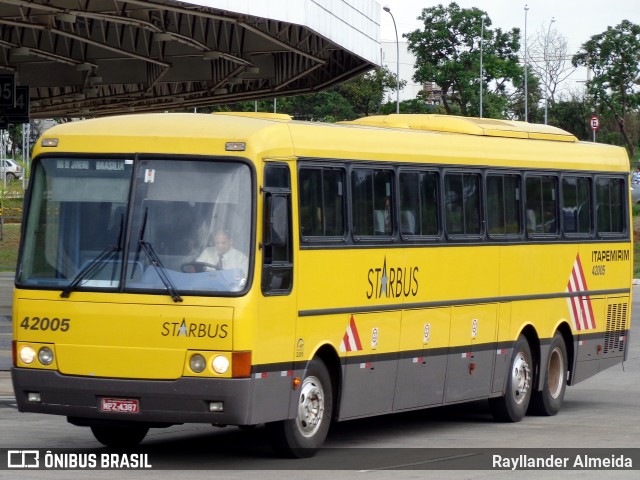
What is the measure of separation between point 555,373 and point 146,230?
7.06 m

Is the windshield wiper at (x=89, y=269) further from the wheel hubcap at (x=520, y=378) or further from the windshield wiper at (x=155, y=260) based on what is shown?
the wheel hubcap at (x=520, y=378)

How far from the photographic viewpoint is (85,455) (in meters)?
12.5

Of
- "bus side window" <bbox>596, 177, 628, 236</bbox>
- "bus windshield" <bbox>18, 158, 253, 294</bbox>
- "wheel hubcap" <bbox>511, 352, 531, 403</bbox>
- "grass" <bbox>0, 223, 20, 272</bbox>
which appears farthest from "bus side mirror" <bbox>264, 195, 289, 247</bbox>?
"grass" <bbox>0, 223, 20, 272</bbox>

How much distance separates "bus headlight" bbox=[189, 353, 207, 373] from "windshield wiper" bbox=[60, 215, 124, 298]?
44.2 inches

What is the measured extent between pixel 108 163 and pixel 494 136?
583 cm

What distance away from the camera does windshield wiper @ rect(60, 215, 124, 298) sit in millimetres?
11945

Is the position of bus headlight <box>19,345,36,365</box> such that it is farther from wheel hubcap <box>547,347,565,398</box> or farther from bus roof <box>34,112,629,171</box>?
wheel hubcap <box>547,347,565,398</box>

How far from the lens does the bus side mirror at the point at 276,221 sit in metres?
12.0

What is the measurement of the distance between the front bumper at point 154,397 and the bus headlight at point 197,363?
3.5 inches

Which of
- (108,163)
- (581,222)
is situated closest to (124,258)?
(108,163)

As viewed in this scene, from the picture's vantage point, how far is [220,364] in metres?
11.5

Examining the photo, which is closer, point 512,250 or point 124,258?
point 124,258

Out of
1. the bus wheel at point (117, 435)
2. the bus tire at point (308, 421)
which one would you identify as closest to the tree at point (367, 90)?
the bus wheel at point (117, 435)

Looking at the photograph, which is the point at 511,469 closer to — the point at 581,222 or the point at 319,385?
the point at 319,385
